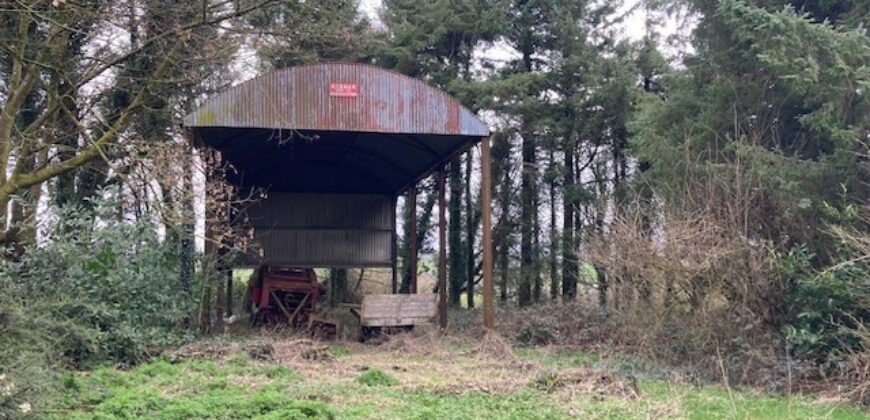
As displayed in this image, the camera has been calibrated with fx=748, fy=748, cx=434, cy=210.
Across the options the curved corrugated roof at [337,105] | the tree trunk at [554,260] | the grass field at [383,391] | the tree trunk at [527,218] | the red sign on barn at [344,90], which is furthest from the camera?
the tree trunk at [527,218]

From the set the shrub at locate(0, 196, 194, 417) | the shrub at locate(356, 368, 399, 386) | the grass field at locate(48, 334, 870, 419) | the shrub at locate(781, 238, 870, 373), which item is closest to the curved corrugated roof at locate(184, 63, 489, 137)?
the shrub at locate(0, 196, 194, 417)

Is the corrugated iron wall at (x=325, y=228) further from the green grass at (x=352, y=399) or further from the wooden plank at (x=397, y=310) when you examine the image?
the green grass at (x=352, y=399)

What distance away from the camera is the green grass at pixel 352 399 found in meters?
6.96

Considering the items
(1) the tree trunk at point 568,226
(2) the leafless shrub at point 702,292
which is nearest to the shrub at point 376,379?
(2) the leafless shrub at point 702,292

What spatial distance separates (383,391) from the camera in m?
8.47

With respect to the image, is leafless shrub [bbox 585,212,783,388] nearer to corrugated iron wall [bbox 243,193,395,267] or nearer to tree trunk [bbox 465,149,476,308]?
corrugated iron wall [bbox 243,193,395,267]

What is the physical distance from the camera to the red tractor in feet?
50.6

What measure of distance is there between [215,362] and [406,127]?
5.13 m

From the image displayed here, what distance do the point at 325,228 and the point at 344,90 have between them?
728 cm

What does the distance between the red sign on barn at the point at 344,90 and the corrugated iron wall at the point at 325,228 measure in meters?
6.93

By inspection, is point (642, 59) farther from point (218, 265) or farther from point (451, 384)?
point (451, 384)

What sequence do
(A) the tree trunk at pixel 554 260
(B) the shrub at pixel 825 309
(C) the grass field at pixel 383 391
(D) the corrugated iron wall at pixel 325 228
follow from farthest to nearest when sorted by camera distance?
(A) the tree trunk at pixel 554 260, (D) the corrugated iron wall at pixel 325 228, (B) the shrub at pixel 825 309, (C) the grass field at pixel 383 391

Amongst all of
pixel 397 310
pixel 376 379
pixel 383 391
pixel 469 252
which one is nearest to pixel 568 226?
pixel 469 252

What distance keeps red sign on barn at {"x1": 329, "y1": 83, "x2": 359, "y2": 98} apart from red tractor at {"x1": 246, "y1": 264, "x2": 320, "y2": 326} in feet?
15.8
